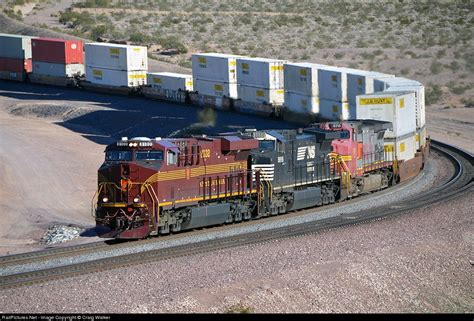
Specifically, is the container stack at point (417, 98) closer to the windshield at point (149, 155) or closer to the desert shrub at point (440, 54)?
the windshield at point (149, 155)

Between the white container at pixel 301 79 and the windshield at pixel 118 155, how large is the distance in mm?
24622

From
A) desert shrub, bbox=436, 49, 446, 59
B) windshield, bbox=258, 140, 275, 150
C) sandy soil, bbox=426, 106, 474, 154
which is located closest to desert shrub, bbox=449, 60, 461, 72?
desert shrub, bbox=436, 49, 446, 59

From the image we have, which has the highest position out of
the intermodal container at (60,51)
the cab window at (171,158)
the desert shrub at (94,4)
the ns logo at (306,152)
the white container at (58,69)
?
the desert shrub at (94,4)

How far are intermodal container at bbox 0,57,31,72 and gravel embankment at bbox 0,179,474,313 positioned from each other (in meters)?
51.9

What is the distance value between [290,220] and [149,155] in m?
6.24

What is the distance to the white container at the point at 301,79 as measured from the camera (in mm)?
47812

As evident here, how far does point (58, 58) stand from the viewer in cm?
6831

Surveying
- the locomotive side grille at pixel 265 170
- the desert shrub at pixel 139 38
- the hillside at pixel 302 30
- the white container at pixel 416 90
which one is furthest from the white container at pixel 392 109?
the desert shrub at pixel 139 38

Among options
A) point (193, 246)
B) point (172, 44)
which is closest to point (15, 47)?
point (172, 44)

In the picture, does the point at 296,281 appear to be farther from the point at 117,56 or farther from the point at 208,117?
the point at 117,56

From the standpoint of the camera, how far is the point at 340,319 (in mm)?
17312

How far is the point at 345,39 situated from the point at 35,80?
36.4 metres

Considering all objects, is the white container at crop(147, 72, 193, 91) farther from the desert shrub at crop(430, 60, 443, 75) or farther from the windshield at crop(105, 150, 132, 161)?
the windshield at crop(105, 150, 132, 161)

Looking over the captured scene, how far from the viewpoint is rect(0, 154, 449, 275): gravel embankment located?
22531 millimetres
